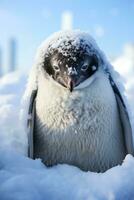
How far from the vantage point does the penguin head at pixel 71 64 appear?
2.31 metres

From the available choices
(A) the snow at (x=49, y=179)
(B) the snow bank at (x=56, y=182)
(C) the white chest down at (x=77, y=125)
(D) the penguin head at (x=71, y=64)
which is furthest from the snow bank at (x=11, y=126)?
(D) the penguin head at (x=71, y=64)

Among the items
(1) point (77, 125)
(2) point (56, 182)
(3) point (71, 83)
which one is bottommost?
(2) point (56, 182)

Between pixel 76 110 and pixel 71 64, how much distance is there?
250 millimetres

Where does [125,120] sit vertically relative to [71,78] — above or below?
below

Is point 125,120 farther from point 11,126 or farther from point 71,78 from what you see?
point 11,126

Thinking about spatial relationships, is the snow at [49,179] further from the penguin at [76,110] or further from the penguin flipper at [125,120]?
the penguin flipper at [125,120]

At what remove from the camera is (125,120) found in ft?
8.28

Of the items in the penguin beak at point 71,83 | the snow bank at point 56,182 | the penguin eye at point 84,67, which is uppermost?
the penguin eye at point 84,67

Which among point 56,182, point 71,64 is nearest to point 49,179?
point 56,182

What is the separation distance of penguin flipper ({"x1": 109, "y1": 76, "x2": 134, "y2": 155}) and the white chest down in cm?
5

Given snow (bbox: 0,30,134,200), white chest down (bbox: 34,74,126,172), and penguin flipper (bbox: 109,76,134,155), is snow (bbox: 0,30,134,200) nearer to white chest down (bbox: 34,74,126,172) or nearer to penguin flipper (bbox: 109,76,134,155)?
white chest down (bbox: 34,74,126,172)

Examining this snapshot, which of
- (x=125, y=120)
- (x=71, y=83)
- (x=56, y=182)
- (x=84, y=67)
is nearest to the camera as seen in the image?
(x=56, y=182)

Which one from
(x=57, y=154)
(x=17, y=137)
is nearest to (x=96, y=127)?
(x=57, y=154)

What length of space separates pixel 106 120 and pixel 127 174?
49 cm
